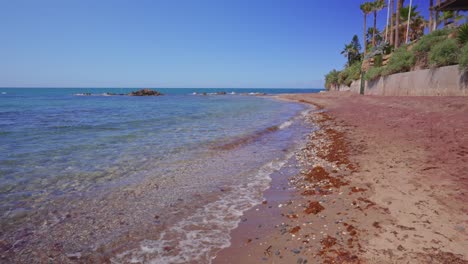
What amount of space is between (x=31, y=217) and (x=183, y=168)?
3726 millimetres

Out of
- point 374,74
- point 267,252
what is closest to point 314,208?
point 267,252

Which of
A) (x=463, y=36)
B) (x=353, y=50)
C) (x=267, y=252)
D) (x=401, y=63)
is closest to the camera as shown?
(x=267, y=252)

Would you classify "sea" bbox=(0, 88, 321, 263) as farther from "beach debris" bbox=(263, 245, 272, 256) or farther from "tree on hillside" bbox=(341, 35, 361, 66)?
"tree on hillside" bbox=(341, 35, 361, 66)

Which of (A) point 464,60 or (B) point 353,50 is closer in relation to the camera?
(A) point 464,60

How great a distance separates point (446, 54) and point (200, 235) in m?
18.9

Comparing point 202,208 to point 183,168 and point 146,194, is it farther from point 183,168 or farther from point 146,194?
point 183,168

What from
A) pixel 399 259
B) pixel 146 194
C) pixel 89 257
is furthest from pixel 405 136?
pixel 89 257

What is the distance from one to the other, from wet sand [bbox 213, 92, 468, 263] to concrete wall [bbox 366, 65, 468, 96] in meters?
8.47

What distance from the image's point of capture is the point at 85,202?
5094 mm

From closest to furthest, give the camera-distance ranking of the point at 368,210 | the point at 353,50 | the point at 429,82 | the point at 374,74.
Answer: the point at 368,210 → the point at 429,82 → the point at 374,74 → the point at 353,50

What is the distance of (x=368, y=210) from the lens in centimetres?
408

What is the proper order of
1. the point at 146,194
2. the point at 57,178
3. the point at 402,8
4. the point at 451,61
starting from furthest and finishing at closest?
the point at 402,8 < the point at 451,61 < the point at 57,178 < the point at 146,194

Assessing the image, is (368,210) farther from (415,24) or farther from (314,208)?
(415,24)

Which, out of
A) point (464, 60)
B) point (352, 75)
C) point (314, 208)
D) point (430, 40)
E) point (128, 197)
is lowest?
point (128, 197)
